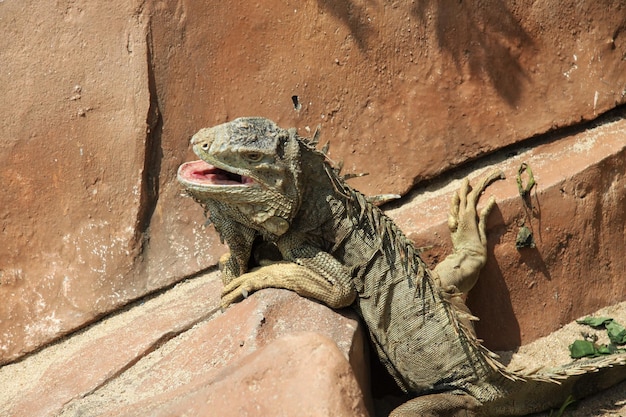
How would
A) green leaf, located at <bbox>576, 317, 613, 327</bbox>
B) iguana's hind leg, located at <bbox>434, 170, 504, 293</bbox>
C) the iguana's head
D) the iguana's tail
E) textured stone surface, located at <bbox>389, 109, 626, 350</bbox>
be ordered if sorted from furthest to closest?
green leaf, located at <bbox>576, 317, 613, 327</bbox>
textured stone surface, located at <bbox>389, 109, 626, 350</bbox>
iguana's hind leg, located at <bbox>434, 170, 504, 293</bbox>
the iguana's tail
the iguana's head

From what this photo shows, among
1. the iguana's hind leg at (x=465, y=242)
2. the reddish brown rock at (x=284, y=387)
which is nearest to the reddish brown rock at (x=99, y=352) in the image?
the reddish brown rock at (x=284, y=387)

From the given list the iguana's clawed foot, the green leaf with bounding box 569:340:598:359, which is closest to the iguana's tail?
the green leaf with bounding box 569:340:598:359

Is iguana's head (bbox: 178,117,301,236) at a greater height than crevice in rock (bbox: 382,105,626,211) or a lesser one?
greater

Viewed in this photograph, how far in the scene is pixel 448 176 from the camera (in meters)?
6.41

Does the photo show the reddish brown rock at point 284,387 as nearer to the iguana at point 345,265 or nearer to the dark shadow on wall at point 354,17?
the iguana at point 345,265

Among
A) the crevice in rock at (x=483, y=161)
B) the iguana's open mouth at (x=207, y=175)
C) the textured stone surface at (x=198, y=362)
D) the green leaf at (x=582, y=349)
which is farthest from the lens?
the crevice in rock at (x=483, y=161)

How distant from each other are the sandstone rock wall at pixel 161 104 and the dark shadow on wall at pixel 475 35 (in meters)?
0.01

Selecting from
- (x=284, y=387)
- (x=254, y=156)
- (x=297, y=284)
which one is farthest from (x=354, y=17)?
(x=284, y=387)

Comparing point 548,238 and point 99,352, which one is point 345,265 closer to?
point 99,352

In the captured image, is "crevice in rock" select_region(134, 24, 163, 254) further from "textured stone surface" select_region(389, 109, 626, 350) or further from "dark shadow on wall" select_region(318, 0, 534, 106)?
"textured stone surface" select_region(389, 109, 626, 350)

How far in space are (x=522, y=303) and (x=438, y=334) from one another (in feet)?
3.94

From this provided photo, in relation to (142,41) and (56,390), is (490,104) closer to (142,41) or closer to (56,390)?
(142,41)

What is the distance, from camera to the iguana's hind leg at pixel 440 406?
4887 millimetres

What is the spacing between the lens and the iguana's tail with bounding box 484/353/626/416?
205 inches
